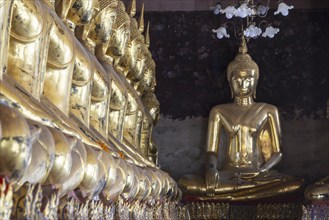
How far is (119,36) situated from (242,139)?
3071 millimetres

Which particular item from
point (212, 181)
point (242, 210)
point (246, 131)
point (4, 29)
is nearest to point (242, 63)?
point (246, 131)

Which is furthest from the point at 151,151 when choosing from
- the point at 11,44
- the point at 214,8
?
the point at 11,44

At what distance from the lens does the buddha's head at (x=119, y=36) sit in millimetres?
3582

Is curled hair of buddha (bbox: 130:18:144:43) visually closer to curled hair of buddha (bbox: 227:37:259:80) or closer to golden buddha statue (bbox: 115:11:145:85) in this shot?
golden buddha statue (bbox: 115:11:145:85)

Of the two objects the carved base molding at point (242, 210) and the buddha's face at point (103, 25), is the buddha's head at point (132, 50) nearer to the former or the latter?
the buddha's face at point (103, 25)

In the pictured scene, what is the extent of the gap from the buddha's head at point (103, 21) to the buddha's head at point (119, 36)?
0.32m

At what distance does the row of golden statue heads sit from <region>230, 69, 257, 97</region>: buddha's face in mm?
2607

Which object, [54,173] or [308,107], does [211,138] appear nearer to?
[308,107]

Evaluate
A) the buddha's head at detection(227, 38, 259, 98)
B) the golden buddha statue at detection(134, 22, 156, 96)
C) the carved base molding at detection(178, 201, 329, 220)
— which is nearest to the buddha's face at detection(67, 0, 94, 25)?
the golden buddha statue at detection(134, 22, 156, 96)

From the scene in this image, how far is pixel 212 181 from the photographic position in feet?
19.7

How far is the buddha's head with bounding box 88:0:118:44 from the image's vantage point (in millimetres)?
3141

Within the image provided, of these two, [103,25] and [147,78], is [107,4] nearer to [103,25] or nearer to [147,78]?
[103,25]

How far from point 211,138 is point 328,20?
1538mm

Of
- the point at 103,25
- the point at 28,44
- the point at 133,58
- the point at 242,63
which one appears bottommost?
the point at 28,44
